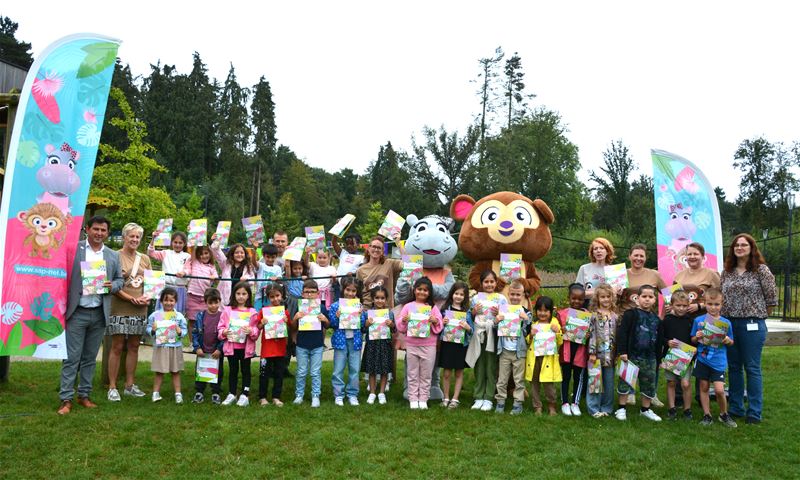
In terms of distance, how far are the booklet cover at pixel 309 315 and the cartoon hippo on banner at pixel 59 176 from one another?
252cm

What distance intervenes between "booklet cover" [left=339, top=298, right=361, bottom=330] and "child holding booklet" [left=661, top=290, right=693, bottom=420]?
321cm

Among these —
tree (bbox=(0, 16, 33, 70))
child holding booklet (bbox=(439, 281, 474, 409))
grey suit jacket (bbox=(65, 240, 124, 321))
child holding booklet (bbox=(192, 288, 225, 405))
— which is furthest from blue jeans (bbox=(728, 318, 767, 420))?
tree (bbox=(0, 16, 33, 70))

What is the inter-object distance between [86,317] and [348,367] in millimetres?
2718

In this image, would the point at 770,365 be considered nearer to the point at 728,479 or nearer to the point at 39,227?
the point at 728,479

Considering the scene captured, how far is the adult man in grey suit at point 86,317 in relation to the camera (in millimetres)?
6332

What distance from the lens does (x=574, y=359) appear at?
6469 mm

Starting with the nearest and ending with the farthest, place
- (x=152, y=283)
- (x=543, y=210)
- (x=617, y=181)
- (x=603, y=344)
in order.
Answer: (x=603, y=344), (x=152, y=283), (x=543, y=210), (x=617, y=181)

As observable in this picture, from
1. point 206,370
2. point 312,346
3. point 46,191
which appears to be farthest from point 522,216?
point 46,191

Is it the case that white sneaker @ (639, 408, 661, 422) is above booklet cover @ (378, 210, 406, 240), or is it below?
below

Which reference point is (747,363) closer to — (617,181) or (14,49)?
(617,181)

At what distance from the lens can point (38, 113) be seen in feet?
20.1

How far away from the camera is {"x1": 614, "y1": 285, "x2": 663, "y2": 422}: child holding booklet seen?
21.1 ft

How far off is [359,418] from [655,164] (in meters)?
5.53

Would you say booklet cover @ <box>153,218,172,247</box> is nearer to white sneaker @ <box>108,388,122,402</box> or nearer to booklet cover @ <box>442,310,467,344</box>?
white sneaker @ <box>108,388,122,402</box>
